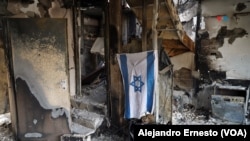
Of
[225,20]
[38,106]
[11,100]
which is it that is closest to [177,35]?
[225,20]

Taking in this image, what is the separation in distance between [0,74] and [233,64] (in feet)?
14.0

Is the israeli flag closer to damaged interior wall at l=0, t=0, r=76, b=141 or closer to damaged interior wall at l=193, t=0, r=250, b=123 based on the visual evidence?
damaged interior wall at l=0, t=0, r=76, b=141

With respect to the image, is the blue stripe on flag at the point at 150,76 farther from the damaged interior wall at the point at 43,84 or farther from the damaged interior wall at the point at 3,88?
the damaged interior wall at the point at 3,88

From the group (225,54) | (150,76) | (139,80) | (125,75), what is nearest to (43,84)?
(125,75)

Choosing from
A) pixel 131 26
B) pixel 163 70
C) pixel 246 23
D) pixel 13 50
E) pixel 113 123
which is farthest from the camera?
Answer: pixel 131 26

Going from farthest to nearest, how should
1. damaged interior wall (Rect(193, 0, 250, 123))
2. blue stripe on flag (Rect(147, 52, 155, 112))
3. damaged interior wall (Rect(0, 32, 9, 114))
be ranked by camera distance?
damaged interior wall (Rect(193, 0, 250, 123)), damaged interior wall (Rect(0, 32, 9, 114)), blue stripe on flag (Rect(147, 52, 155, 112))

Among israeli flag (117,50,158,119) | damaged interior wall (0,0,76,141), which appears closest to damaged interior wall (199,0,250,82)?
israeli flag (117,50,158,119)

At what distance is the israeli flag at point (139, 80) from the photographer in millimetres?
2863

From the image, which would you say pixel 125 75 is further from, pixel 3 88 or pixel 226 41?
pixel 226 41

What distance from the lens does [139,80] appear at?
9.65 ft

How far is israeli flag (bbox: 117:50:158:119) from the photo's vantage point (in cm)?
286

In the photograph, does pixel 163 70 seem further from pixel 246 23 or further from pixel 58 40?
pixel 246 23

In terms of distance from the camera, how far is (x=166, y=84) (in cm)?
347

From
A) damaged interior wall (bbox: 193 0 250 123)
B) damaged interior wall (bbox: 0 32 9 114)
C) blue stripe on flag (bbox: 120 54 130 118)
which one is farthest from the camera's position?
damaged interior wall (bbox: 193 0 250 123)
